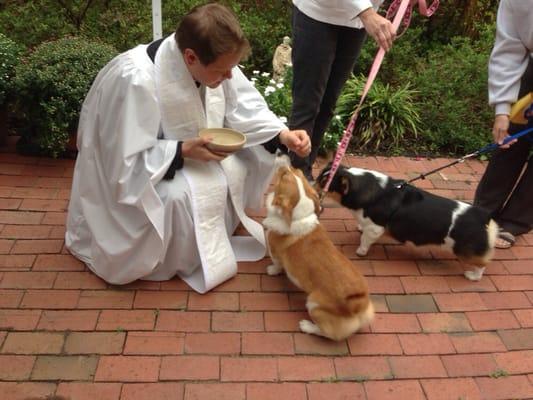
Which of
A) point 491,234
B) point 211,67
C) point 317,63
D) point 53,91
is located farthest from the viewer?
point 53,91

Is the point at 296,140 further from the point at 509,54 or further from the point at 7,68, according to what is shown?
the point at 7,68

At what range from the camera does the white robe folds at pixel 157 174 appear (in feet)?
9.30

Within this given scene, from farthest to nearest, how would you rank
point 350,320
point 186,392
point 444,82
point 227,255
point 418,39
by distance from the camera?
point 418,39 < point 444,82 < point 227,255 < point 350,320 < point 186,392

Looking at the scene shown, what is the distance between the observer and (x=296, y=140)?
3.24 meters

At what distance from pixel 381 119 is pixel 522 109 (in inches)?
77.2

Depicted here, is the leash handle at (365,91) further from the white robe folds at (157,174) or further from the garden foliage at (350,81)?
the garden foliage at (350,81)

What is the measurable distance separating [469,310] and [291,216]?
54.2 inches

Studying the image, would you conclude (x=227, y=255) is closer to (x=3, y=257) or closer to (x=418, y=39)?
(x=3, y=257)

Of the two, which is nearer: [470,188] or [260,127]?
[260,127]

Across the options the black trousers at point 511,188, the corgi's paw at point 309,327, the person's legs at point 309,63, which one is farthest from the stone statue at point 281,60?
the corgi's paw at point 309,327

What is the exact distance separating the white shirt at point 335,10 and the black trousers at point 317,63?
0.04m

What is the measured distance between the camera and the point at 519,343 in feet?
10.1

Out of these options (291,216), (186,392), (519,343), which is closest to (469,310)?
(519,343)

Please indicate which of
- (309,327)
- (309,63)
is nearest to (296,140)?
(309,63)
